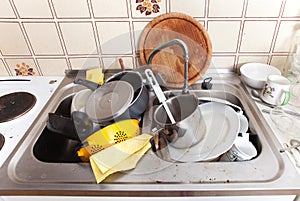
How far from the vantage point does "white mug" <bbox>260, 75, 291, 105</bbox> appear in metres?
0.71

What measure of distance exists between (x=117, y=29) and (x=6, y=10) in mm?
434

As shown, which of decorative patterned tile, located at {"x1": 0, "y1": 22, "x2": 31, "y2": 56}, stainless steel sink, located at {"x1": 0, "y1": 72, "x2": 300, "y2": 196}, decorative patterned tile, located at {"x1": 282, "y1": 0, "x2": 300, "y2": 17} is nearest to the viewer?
stainless steel sink, located at {"x1": 0, "y1": 72, "x2": 300, "y2": 196}

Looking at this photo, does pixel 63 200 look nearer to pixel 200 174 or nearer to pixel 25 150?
pixel 25 150

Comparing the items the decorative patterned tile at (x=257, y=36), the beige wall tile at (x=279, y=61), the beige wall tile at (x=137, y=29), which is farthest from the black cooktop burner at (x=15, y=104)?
the beige wall tile at (x=279, y=61)

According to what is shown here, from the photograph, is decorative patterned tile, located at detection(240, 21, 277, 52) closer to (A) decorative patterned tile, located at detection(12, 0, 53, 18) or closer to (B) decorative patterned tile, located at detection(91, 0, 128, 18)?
(B) decorative patterned tile, located at detection(91, 0, 128, 18)

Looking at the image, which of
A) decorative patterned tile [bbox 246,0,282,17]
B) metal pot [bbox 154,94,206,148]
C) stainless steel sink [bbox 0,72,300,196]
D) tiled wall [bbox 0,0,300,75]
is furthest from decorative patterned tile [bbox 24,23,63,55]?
decorative patterned tile [bbox 246,0,282,17]

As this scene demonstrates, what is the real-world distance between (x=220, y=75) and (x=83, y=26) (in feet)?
1.98

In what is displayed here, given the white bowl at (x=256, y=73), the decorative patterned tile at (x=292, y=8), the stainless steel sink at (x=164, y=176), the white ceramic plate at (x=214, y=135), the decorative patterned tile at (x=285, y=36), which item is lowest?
the white ceramic plate at (x=214, y=135)

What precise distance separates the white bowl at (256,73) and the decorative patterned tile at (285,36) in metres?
0.08

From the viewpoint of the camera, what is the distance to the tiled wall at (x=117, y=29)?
758mm

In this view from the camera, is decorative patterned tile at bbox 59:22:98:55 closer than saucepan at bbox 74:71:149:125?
No

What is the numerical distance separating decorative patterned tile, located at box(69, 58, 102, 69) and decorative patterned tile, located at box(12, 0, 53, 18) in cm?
20

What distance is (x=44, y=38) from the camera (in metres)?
0.85

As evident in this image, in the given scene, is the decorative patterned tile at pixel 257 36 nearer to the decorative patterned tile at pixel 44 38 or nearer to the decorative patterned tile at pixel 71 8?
the decorative patterned tile at pixel 71 8
